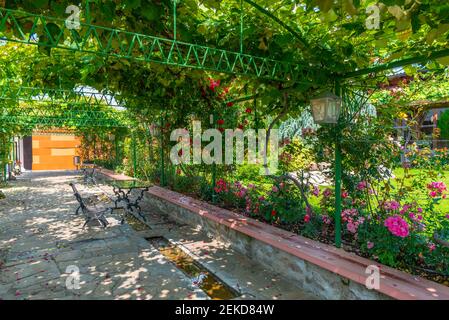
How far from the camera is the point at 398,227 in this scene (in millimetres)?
3016

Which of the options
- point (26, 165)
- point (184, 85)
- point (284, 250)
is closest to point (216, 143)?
point (184, 85)

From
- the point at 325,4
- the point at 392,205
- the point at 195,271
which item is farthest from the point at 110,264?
the point at 325,4

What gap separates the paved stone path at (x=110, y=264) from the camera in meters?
3.29

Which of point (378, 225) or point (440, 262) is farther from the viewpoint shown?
point (378, 225)

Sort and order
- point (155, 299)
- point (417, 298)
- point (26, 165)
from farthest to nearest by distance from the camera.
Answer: point (26, 165)
point (155, 299)
point (417, 298)

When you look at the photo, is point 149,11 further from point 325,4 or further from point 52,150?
point 52,150

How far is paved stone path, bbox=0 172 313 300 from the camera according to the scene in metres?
3.29

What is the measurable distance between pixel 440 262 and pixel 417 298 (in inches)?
32.4

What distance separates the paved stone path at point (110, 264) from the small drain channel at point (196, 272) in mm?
84

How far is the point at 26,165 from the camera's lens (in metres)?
23.7

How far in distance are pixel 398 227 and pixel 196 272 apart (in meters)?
2.36

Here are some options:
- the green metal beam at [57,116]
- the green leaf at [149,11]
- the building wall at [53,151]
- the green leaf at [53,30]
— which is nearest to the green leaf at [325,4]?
the green leaf at [149,11]

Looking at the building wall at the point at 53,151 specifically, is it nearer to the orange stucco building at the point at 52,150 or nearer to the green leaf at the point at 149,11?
the orange stucco building at the point at 52,150
